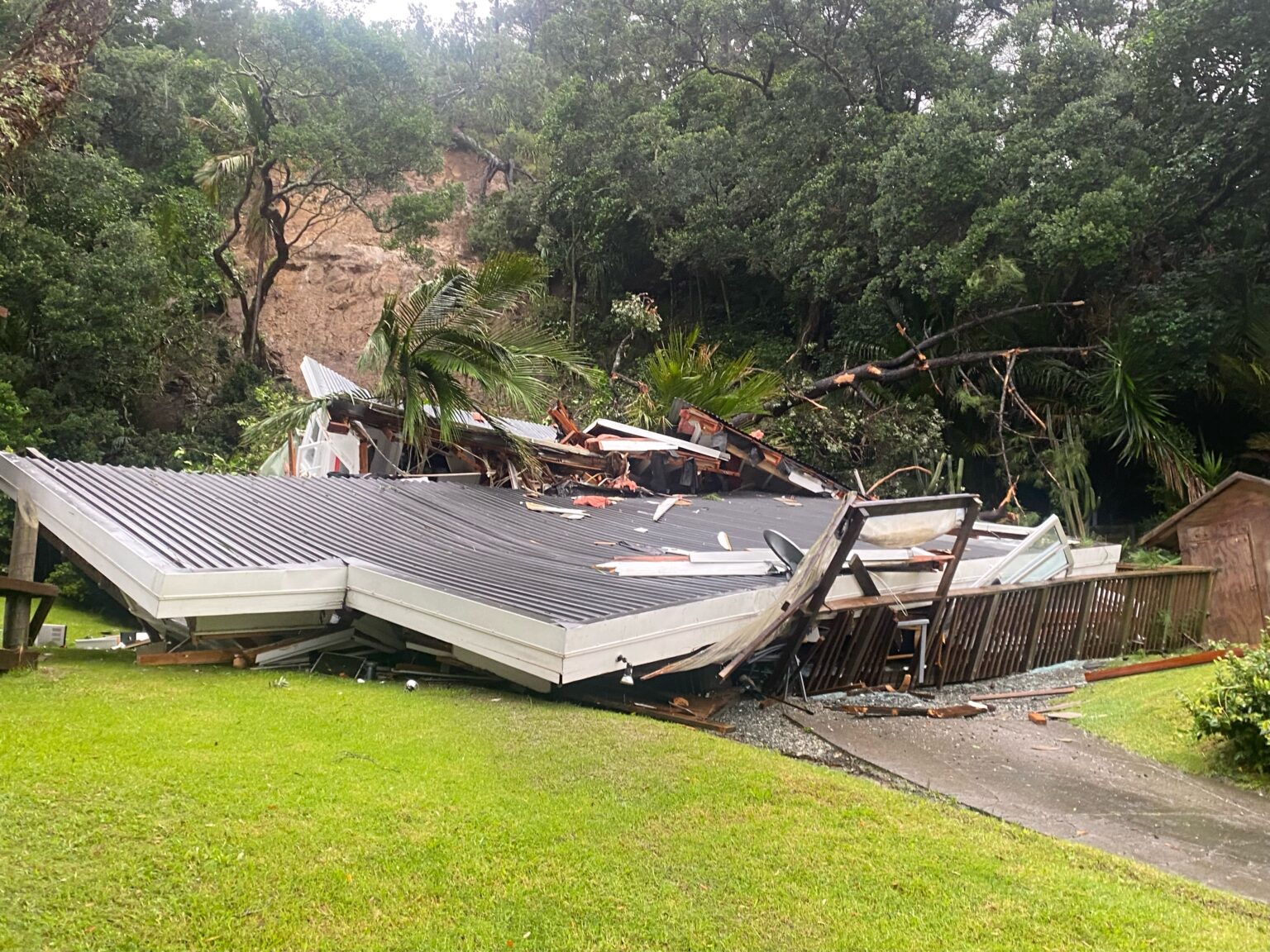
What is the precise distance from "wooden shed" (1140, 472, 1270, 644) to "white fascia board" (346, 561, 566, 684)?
10.3m

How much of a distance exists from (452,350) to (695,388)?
7.20 metres

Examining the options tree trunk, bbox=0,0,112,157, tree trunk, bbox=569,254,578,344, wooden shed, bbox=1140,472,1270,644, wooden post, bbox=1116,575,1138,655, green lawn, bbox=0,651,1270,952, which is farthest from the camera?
tree trunk, bbox=569,254,578,344

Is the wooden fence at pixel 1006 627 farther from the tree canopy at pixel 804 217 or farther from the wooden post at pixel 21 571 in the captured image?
the tree canopy at pixel 804 217

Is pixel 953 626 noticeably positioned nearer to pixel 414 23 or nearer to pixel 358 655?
pixel 358 655

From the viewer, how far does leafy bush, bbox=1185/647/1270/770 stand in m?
A: 5.35

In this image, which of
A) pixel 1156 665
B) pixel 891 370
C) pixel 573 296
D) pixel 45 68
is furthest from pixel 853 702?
pixel 573 296

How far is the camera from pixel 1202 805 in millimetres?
4926

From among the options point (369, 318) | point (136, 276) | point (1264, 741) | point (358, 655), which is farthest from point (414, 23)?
point (1264, 741)

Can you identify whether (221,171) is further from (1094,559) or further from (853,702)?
(1094,559)

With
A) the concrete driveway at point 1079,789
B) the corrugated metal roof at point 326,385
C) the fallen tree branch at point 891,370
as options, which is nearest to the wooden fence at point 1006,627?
the concrete driveway at point 1079,789

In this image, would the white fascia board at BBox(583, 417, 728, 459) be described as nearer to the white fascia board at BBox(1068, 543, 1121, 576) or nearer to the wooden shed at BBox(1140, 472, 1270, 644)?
the white fascia board at BBox(1068, 543, 1121, 576)

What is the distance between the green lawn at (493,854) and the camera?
9.33 ft

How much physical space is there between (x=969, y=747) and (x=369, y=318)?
32.2 meters

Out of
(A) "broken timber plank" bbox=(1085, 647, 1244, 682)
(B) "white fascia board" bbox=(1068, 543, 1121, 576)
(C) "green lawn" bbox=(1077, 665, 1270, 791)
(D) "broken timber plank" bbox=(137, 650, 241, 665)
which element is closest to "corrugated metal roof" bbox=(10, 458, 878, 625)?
(D) "broken timber plank" bbox=(137, 650, 241, 665)
